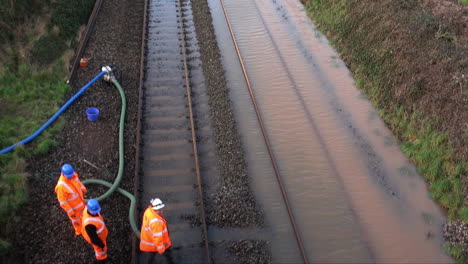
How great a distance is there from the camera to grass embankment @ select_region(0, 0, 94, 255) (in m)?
8.60

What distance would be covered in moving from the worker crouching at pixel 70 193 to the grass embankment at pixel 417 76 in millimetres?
7793

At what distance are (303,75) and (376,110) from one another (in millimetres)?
2743

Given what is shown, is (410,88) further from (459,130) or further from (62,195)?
(62,195)

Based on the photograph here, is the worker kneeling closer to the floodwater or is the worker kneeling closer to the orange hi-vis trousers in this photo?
the orange hi-vis trousers

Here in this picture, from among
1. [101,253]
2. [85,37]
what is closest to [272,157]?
[101,253]

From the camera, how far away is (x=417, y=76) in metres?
11.8

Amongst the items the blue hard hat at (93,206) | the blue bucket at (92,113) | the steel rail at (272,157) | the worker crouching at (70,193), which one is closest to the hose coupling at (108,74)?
the blue bucket at (92,113)

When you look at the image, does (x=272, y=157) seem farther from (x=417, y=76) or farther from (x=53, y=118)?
(x=53, y=118)

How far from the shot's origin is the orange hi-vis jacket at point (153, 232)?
6.27m

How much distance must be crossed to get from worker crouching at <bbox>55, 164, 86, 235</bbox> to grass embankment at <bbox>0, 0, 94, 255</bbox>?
1504mm

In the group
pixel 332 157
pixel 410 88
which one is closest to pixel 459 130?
pixel 410 88

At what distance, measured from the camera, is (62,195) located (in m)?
6.74

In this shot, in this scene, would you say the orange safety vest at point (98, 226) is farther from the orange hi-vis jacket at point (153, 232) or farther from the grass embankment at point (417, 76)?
the grass embankment at point (417, 76)

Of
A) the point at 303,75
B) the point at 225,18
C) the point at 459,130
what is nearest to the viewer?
the point at 459,130
